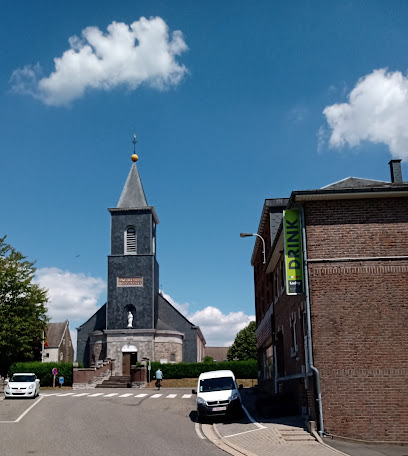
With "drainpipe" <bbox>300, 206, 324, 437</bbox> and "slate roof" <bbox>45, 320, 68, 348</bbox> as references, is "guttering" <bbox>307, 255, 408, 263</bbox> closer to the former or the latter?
"drainpipe" <bbox>300, 206, 324, 437</bbox>

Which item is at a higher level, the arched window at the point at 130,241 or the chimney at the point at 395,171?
the arched window at the point at 130,241

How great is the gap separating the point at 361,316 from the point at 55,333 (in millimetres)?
69276

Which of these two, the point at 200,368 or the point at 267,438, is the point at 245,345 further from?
the point at 267,438

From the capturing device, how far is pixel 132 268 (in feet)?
172

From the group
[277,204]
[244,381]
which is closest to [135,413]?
[277,204]

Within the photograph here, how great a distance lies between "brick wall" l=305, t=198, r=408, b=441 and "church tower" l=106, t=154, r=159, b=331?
35943mm

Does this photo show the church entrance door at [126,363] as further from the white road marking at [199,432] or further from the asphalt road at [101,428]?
the white road marking at [199,432]

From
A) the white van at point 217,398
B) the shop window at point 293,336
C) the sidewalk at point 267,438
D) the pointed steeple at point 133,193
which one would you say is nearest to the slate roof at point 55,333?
the pointed steeple at point 133,193

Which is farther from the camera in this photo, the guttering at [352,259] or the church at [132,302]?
the church at [132,302]

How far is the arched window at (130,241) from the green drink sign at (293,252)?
36.8m

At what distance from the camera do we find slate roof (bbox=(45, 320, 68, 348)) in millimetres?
77156

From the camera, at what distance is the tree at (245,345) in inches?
3140

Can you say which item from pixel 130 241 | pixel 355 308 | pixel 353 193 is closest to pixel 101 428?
pixel 355 308

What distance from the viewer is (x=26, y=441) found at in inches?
606
